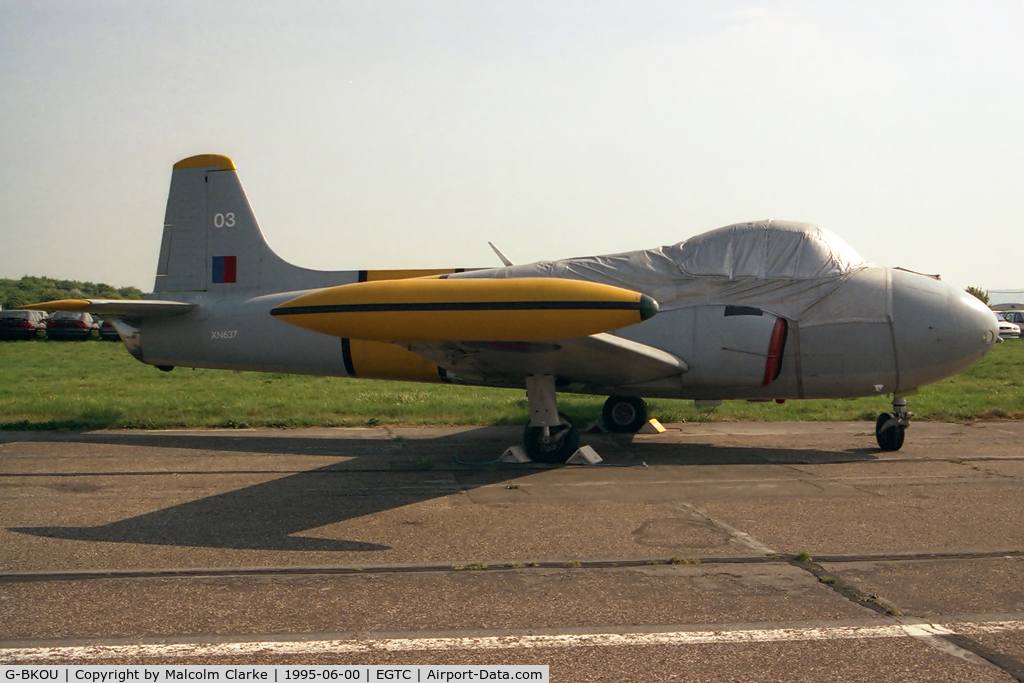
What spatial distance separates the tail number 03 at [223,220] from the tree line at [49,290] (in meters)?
69.4

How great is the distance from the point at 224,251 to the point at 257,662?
9.17 m

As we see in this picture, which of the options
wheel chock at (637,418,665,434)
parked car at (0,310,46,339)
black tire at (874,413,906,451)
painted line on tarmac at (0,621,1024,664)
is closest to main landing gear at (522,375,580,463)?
wheel chock at (637,418,665,434)

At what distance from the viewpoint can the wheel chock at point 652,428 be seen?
12.0 m

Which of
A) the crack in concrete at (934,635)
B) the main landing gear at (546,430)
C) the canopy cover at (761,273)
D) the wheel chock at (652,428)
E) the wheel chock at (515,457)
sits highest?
the canopy cover at (761,273)

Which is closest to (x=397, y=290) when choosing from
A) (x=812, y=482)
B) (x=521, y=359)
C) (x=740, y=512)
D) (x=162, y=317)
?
(x=521, y=359)

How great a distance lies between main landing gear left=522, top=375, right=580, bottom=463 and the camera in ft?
30.6

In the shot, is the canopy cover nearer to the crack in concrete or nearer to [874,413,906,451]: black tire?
[874,413,906,451]: black tire

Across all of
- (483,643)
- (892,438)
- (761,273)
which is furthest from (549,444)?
(483,643)

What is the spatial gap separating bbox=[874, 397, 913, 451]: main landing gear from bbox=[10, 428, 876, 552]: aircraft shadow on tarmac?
0.95 feet

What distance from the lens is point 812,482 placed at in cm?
804

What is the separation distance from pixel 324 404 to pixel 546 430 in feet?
20.5

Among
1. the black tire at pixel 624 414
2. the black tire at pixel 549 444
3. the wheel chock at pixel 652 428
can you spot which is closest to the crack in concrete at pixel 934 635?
the black tire at pixel 549 444

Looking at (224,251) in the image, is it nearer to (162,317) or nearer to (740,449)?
(162,317)

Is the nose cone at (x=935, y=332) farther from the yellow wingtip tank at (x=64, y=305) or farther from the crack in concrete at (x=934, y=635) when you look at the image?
the yellow wingtip tank at (x=64, y=305)
